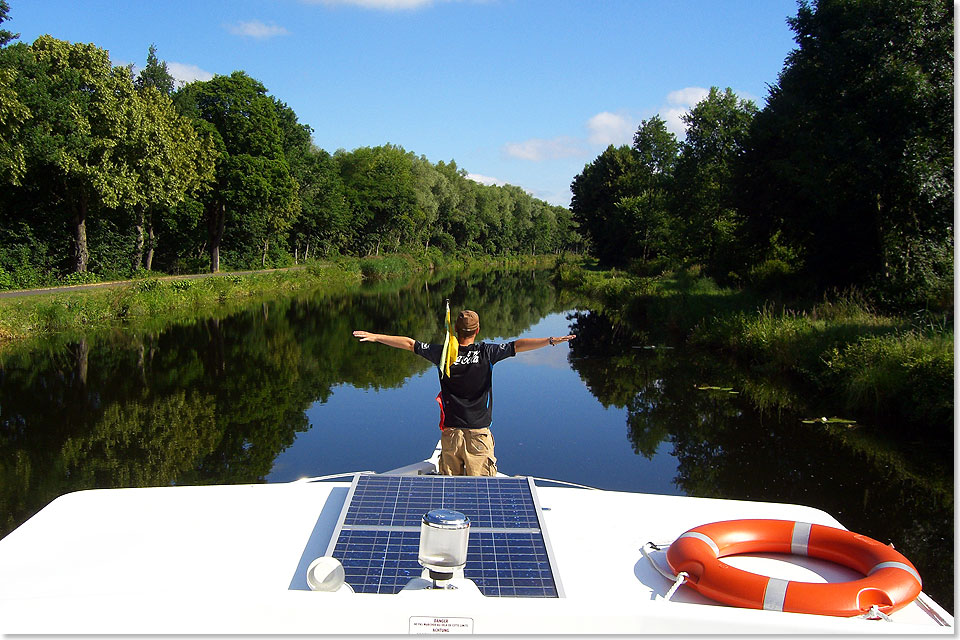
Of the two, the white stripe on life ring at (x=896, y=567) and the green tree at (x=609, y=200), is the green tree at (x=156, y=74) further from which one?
the white stripe on life ring at (x=896, y=567)

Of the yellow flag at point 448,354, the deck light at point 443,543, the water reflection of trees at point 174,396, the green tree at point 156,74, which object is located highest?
the green tree at point 156,74

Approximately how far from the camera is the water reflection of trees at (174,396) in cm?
989

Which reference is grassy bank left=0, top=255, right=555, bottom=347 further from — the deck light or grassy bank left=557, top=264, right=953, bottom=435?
the deck light

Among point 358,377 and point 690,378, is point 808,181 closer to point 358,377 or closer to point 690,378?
point 690,378

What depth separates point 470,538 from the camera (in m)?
3.78

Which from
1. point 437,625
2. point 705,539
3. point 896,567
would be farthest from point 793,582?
point 437,625

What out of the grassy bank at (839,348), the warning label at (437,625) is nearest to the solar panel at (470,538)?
the warning label at (437,625)

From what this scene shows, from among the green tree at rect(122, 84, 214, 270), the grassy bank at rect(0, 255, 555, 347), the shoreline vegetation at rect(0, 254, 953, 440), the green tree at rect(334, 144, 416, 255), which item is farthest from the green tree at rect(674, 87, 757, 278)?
the green tree at rect(334, 144, 416, 255)

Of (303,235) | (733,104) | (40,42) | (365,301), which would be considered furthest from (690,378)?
(303,235)

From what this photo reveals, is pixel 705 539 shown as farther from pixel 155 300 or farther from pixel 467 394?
pixel 155 300

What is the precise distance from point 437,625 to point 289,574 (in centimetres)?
125

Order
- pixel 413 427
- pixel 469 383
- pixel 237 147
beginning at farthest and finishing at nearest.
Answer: pixel 237 147
pixel 413 427
pixel 469 383

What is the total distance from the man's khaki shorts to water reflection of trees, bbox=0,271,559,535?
446 cm

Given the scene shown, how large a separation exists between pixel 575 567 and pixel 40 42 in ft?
104
